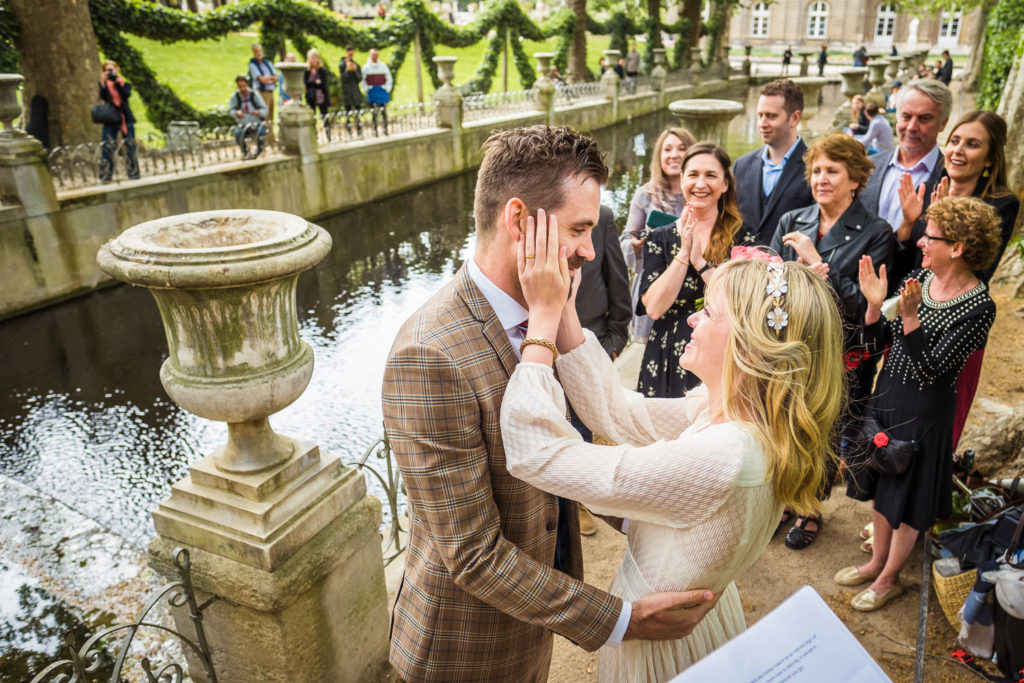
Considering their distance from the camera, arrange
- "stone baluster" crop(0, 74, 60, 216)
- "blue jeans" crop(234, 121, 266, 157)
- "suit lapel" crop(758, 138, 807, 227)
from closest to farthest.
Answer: "suit lapel" crop(758, 138, 807, 227) < "stone baluster" crop(0, 74, 60, 216) < "blue jeans" crop(234, 121, 266, 157)

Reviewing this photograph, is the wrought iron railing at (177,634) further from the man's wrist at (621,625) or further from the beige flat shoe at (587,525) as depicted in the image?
the beige flat shoe at (587,525)

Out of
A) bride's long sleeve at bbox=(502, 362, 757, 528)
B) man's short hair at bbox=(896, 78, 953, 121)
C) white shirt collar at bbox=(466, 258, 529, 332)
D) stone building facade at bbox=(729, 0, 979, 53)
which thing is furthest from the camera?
stone building facade at bbox=(729, 0, 979, 53)

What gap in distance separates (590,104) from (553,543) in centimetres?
2037

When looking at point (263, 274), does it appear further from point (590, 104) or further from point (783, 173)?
point (590, 104)

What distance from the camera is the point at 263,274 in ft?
6.72

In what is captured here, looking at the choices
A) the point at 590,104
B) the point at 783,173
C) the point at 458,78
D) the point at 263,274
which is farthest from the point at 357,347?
the point at 458,78

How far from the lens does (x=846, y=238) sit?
3441 millimetres

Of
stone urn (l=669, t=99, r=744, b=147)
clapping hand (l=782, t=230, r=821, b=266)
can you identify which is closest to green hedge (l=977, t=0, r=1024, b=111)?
stone urn (l=669, t=99, r=744, b=147)

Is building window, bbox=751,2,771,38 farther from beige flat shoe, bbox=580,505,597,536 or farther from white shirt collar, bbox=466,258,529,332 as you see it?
white shirt collar, bbox=466,258,529,332

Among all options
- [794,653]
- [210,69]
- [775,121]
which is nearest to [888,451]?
[794,653]

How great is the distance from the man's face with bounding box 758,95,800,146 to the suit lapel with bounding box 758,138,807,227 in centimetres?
15

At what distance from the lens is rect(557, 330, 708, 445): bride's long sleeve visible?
6.19 ft

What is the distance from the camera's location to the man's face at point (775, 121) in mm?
4543

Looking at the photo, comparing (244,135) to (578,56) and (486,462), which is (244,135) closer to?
(486,462)
